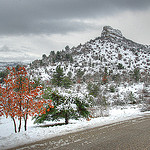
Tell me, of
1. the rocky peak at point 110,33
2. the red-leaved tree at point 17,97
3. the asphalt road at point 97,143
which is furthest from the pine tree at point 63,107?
the rocky peak at point 110,33

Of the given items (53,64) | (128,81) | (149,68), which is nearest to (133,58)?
(149,68)

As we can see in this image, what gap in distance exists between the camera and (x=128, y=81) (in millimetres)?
49750

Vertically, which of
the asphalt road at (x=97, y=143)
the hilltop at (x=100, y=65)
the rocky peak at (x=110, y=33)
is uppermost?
the rocky peak at (x=110, y=33)

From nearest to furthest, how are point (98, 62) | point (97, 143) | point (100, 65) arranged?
point (97, 143) → point (100, 65) → point (98, 62)

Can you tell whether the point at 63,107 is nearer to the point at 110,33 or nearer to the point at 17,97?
the point at 17,97

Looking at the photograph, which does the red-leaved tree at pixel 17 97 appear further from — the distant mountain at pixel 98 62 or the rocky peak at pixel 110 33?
the rocky peak at pixel 110 33

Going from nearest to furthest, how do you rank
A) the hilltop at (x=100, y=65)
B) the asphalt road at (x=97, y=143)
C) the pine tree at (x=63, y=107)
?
the asphalt road at (x=97, y=143) < the pine tree at (x=63, y=107) < the hilltop at (x=100, y=65)

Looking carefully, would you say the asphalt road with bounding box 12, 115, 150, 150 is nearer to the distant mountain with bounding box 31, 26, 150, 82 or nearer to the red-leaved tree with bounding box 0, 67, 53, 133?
the red-leaved tree with bounding box 0, 67, 53, 133

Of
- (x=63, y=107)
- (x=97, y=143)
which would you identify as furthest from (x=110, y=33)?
(x=97, y=143)

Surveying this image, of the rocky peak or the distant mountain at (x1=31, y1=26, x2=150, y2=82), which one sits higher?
the rocky peak

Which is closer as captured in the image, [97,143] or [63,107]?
[97,143]

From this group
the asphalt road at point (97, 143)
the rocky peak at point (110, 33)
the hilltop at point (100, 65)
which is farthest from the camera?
the rocky peak at point (110, 33)

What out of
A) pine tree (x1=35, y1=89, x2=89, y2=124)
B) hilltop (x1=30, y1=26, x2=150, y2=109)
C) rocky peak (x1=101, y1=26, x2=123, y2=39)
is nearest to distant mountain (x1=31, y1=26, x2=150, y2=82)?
hilltop (x1=30, y1=26, x2=150, y2=109)

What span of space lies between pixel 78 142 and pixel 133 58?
235ft
